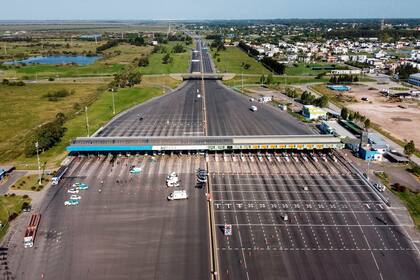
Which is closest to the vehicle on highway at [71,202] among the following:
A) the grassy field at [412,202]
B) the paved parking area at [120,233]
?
the paved parking area at [120,233]

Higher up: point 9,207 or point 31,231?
point 31,231

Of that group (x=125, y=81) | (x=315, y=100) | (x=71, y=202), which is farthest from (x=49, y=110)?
(x=315, y=100)

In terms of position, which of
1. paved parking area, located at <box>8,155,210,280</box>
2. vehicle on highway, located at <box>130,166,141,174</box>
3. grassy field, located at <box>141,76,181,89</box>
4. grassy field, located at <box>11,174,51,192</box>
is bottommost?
paved parking area, located at <box>8,155,210,280</box>

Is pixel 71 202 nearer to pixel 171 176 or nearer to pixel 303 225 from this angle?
pixel 171 176

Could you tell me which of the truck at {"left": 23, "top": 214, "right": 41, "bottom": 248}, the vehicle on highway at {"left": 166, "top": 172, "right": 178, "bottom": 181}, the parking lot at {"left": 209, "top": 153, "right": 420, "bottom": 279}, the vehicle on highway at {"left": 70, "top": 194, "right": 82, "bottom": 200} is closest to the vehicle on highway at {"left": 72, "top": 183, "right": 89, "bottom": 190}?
the vehicle on highway at {"left": 70, "top": 194, "right": 82, "bottom": 200}

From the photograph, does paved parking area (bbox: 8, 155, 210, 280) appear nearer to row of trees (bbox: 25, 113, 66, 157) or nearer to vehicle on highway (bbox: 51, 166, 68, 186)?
vehicle on highway (bbox: 51, 166, 68, 186)
